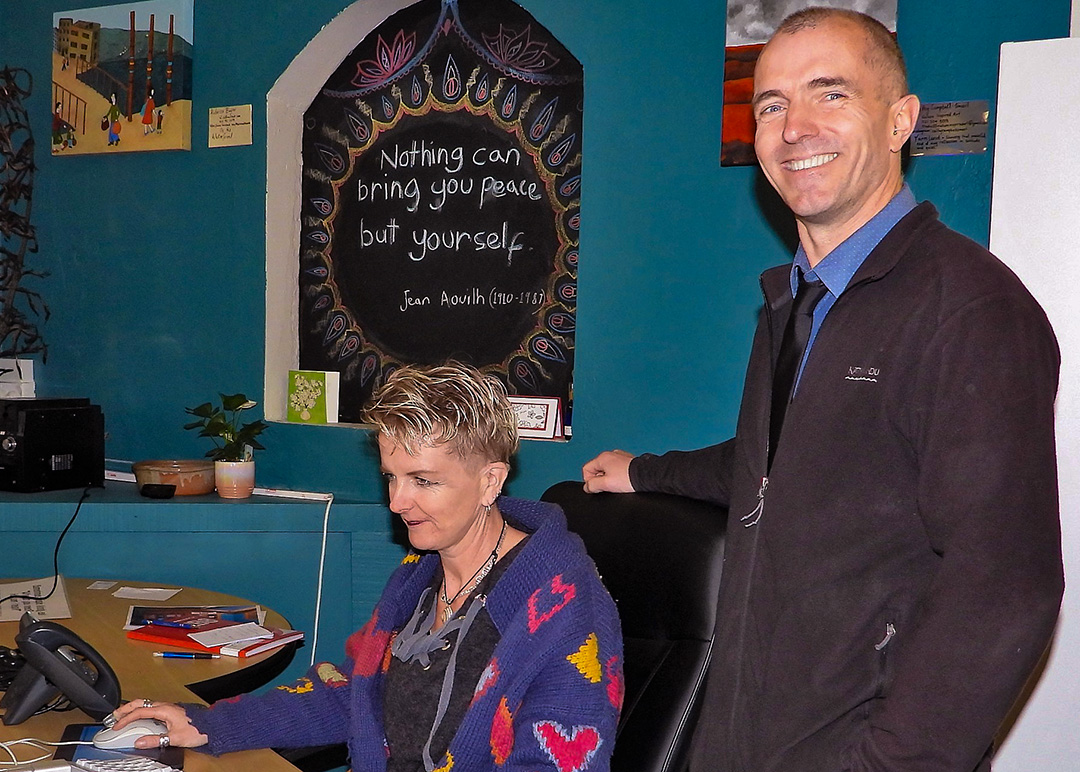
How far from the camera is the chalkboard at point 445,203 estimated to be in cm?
315

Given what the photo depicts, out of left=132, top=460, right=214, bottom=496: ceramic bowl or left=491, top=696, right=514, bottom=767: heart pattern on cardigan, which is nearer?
left=491, top=696, right=514, bottom=767: heart pattern on cardigan

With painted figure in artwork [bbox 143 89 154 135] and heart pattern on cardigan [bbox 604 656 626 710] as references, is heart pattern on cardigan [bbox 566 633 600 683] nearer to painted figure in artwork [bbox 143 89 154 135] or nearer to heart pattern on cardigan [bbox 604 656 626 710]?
heart pattern on cardigan [bbox 604 656 626 710]

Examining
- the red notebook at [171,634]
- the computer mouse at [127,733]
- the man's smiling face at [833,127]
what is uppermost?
the man's smiling face at [833,127]

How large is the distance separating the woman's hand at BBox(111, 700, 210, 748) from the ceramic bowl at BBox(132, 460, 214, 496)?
1763mm

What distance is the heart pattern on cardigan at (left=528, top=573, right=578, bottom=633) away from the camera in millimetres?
1575

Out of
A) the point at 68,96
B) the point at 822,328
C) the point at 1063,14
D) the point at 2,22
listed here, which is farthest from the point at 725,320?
the point at 2,22

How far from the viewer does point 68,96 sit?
381cm

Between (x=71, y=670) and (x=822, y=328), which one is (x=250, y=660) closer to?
(x=71, y=670)

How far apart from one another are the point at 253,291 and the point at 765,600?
103 inches

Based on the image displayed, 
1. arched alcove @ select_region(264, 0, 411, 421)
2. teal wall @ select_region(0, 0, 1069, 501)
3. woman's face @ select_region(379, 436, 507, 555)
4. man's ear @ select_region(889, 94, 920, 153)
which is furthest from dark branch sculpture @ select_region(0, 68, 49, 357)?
man's ear @ select_region(889, 94, 920, 153)

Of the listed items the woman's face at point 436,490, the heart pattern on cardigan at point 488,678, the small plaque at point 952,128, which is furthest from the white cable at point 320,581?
the small plaque at point 952,128

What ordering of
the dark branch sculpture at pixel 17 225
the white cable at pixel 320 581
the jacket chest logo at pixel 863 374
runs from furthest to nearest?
the dark branch sculpture at pixel 17 225 < the white cable at pixel 320 581 < the jacket chest logo at pixel 863 374

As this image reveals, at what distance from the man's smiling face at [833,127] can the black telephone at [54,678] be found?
4.49 ft

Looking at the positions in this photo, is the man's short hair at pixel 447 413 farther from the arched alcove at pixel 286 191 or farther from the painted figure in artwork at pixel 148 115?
the painted figure in artwork at pixel 148 115
